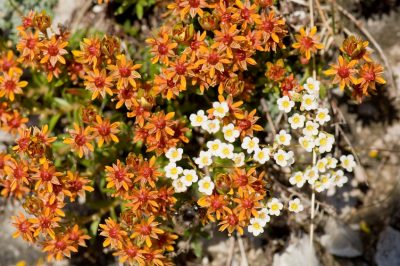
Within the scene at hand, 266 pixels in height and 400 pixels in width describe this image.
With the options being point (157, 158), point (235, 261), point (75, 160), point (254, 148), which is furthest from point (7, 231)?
point (254, 148)

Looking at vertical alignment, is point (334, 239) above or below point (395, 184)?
below

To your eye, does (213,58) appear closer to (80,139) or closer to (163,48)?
(163,48)

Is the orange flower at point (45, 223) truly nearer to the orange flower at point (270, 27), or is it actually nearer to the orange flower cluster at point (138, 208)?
the orange flower cluster at point (138, 208)

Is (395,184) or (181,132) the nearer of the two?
(181,132)

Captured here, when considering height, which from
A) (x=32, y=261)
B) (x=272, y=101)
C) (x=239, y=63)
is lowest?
(x=32, y=261)

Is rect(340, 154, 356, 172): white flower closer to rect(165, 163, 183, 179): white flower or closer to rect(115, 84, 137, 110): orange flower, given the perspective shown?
rect(165, 163, 183, 179): white flower

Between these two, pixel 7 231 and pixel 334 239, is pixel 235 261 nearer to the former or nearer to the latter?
pixel 334 239
